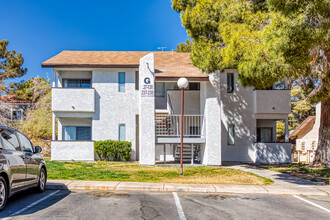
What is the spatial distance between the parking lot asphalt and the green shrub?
403 inches

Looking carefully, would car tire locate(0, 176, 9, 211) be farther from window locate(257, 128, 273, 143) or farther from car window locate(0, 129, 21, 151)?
window locate(257, 128, 273, 143)

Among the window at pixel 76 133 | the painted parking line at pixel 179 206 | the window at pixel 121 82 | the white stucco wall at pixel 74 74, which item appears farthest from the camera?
the white stucco wall at pixel 74 74

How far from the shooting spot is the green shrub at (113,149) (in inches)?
786

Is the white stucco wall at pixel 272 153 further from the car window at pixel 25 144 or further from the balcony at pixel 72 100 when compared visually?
the car window at pixel 25 144

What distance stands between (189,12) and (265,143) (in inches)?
350

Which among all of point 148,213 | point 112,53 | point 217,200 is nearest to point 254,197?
point 217,200

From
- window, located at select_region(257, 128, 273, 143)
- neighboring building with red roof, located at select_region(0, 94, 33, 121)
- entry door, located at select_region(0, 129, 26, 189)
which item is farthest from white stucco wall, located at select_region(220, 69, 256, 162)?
neighboring building with red roof, located at select_region(0, 94, 33, 121)

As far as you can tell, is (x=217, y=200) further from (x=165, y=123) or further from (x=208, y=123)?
(x=165, y=123)

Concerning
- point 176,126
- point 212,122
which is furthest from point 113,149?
point 212,122

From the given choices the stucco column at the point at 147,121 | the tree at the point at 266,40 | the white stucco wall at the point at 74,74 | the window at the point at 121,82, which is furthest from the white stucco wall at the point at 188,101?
the white stucco wall at the point at 74,74

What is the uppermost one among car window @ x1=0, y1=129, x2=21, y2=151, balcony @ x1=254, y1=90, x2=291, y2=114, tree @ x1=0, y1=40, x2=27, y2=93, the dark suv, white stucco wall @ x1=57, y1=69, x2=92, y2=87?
tree @ x1=0, y1=40, x2=27, y2=93

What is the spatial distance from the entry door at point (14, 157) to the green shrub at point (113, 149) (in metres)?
11.9

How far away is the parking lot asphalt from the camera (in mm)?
7105

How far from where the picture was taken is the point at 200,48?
16.3 metres
